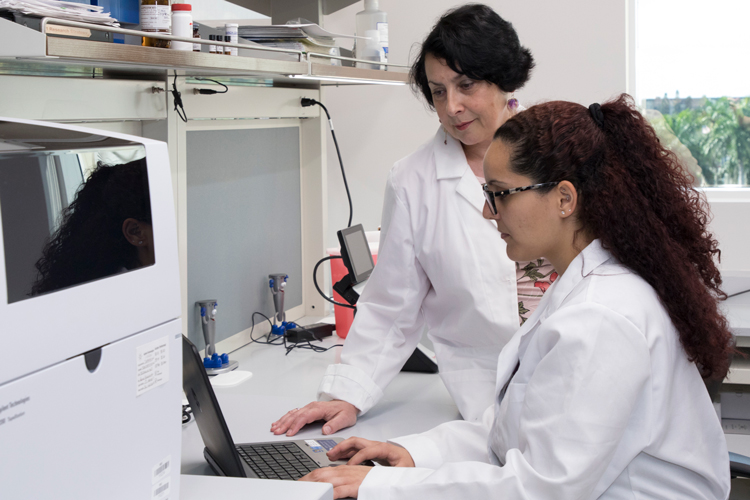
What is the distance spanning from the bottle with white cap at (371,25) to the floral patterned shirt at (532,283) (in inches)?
42.0

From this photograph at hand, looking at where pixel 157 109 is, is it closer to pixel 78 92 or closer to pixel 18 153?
pixel 78 92

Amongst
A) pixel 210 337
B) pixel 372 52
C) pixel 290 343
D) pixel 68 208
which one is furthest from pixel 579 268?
pixel 372 52

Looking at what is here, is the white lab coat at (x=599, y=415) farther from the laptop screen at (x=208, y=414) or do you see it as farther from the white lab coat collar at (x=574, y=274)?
the laptop screen at (x=208, y=414)

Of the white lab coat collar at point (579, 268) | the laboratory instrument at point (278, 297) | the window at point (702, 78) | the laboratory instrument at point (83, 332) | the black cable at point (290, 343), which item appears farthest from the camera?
the window at point (702, 78)

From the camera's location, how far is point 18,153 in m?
0.61

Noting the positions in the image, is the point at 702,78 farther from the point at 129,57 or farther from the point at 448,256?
the point at 129,57

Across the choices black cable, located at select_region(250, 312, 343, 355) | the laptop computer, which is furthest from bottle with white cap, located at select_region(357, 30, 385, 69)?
the laptop computer

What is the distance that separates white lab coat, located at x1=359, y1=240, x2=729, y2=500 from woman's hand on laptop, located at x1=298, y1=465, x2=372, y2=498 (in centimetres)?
2

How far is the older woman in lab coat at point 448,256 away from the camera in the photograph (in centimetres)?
141

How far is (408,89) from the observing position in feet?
10.2

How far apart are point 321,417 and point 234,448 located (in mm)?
343

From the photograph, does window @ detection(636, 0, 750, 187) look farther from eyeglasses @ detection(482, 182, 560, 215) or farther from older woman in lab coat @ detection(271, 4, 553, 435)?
eyeglasses @ detection(482, 182, 560, 215)

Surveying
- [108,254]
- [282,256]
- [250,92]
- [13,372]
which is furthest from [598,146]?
[282,256]

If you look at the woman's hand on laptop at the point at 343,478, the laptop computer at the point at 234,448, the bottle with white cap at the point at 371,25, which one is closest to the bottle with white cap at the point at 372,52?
the bottle with white cap at the point at 371,25
